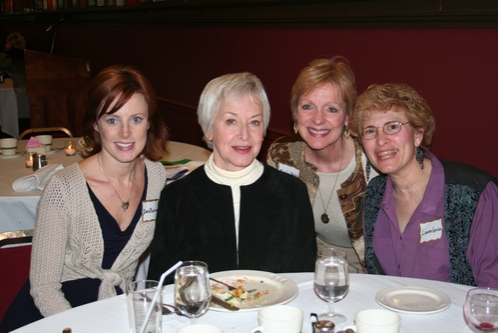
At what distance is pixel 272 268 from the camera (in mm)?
2346

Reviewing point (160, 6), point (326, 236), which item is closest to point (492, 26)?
point (326, 236)

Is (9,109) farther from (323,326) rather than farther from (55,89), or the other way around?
(323,326)

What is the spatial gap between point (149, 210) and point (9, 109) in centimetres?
668

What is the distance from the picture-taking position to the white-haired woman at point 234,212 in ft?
7.64

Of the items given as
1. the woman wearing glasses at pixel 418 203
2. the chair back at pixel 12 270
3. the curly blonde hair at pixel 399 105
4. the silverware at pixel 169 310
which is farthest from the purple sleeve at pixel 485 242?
the chair back at pixel 12 270

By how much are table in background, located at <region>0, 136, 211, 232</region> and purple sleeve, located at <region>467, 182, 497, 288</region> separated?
209 cm

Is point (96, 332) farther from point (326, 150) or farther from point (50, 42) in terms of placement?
point (50, 42)

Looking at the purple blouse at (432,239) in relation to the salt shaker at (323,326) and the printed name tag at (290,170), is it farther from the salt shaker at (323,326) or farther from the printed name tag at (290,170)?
the salt shaker at (323,326)

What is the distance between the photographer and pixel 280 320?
138 centimetres

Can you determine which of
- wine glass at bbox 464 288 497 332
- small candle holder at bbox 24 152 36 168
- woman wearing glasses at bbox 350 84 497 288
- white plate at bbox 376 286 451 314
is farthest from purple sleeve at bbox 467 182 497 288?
small candle holder at bbox 24 152 36 168

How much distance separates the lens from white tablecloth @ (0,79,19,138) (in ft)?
27.5

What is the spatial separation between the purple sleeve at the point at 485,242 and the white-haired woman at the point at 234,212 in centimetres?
60

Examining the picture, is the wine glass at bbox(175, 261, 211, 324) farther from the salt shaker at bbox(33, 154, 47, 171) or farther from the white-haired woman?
the salt shaker at bbox(33, 154, 47, 171)

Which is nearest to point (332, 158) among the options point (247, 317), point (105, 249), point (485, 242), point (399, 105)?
point (399, 105)
